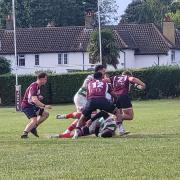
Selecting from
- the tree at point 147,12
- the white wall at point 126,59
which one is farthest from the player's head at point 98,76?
the tree at point 147,12

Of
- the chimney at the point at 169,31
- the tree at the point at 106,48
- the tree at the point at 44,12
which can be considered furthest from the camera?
the tree at the point at 44,12

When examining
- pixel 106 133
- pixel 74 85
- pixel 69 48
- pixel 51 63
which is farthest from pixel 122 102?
pixel 51 63

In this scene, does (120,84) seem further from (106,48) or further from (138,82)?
(106,48)

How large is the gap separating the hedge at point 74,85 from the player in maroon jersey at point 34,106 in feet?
114

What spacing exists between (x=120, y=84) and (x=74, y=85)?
3526cm

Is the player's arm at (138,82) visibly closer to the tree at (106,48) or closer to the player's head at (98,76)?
the player's head at (98,76)

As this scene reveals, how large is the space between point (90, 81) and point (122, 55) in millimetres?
63233

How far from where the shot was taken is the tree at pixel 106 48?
75.2 metres

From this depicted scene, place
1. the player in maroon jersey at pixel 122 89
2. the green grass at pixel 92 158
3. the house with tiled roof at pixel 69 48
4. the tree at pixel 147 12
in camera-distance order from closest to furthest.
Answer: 1. the green grass at pixel 92 158
2. the player in maroon jersey at pixel 122 89
3. the house with tiled roof at pixel 69 48
4. the tree at pixel 147 12

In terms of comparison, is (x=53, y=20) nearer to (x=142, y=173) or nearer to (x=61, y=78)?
(x=61, y=78)

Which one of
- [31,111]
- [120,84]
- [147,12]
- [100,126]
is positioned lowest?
[100,126]

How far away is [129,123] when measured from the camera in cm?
2678

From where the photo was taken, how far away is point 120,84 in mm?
20578

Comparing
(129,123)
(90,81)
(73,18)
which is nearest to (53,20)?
(73,18)
